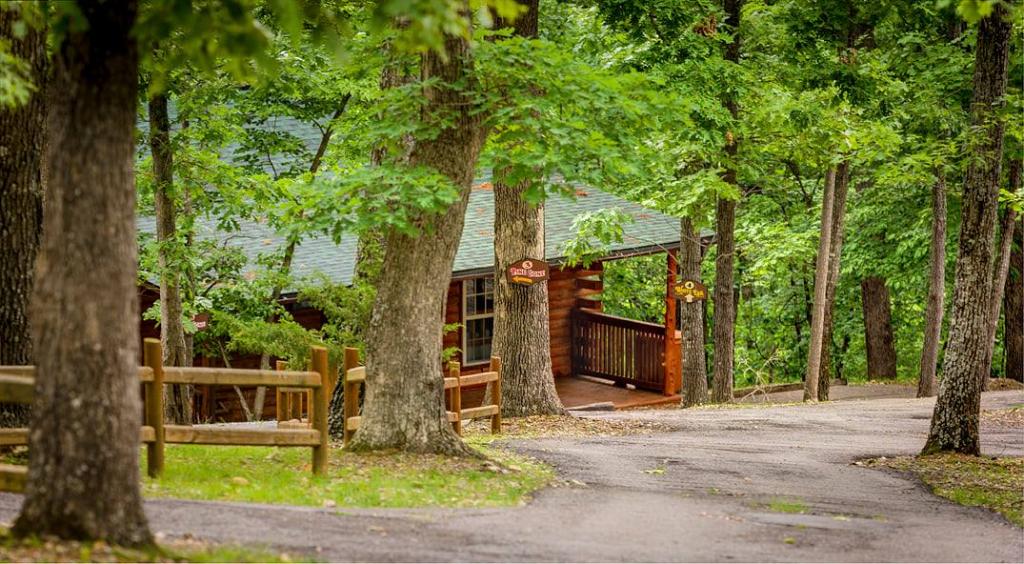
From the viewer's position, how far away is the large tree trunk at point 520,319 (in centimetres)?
1919

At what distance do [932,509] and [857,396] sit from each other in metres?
17.3

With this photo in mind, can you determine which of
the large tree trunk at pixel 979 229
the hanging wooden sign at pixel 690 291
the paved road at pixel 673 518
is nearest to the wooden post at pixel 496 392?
the paved road at pixel 673 518

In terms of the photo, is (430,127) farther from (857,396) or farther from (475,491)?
(857,396)

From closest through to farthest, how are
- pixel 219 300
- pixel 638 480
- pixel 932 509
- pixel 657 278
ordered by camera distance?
pixel 932 509, pixel 638 480, pixel 219 300, pixel 657 278

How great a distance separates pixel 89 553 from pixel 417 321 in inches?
244

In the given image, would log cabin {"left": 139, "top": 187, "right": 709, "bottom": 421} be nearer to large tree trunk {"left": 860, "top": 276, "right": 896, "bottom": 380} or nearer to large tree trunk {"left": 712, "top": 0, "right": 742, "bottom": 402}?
large tree trunk {"left": 712, "top": 0, "right": 742, "bottom": 402}

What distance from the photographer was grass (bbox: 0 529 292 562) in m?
7.21

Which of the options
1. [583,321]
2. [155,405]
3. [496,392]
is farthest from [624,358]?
[155,405]

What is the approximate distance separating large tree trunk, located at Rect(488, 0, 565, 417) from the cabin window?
25.0 ft

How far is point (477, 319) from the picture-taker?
1091 inches

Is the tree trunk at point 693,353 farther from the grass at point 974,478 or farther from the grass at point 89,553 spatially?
the grass at point 89,553

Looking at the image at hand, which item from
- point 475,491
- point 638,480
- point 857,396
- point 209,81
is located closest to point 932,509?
point 638,480

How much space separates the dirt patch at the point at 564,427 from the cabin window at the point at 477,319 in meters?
7.22

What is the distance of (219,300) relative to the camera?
21.4m
